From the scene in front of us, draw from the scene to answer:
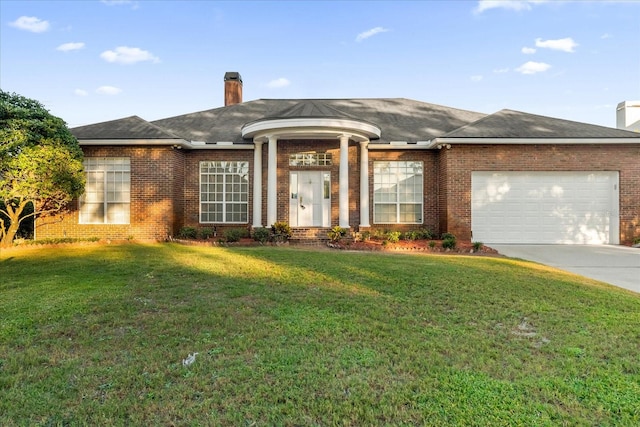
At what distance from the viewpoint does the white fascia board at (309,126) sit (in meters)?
12.2

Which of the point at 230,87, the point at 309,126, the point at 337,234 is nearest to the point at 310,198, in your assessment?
the point at 337,234

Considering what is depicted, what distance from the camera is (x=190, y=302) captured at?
5.30 meters

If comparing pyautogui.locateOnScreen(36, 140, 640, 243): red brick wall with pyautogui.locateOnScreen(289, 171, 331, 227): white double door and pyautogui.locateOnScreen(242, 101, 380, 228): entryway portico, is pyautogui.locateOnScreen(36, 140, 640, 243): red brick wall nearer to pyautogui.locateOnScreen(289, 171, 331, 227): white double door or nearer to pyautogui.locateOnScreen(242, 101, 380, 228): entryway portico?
pyautogui.locateOnScreen(289, 171, 331, 227): white double door

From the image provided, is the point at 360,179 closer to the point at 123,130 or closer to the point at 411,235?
the point at 411,235

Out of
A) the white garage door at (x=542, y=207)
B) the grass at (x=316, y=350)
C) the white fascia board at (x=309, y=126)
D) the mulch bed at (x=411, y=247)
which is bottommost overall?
the grass at (x=316, y=350)

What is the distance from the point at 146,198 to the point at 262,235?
458 cm

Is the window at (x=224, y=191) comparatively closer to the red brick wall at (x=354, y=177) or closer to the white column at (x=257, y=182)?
the red brick wall at (x=354, y=177)

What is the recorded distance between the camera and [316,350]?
366 cm

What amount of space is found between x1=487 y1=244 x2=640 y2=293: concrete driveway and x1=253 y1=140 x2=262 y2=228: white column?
26.9ft

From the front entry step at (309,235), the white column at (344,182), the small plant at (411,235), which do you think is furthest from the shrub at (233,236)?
the small plant at (411,235)

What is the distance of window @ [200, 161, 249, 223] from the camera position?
14234 millimetres

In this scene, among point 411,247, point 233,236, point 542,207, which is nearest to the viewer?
point 411,247

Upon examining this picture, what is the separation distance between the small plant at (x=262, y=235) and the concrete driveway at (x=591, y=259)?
732cm

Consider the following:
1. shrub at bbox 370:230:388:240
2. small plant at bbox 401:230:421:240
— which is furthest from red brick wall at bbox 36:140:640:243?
small plant at bbox 401:230:421:240
